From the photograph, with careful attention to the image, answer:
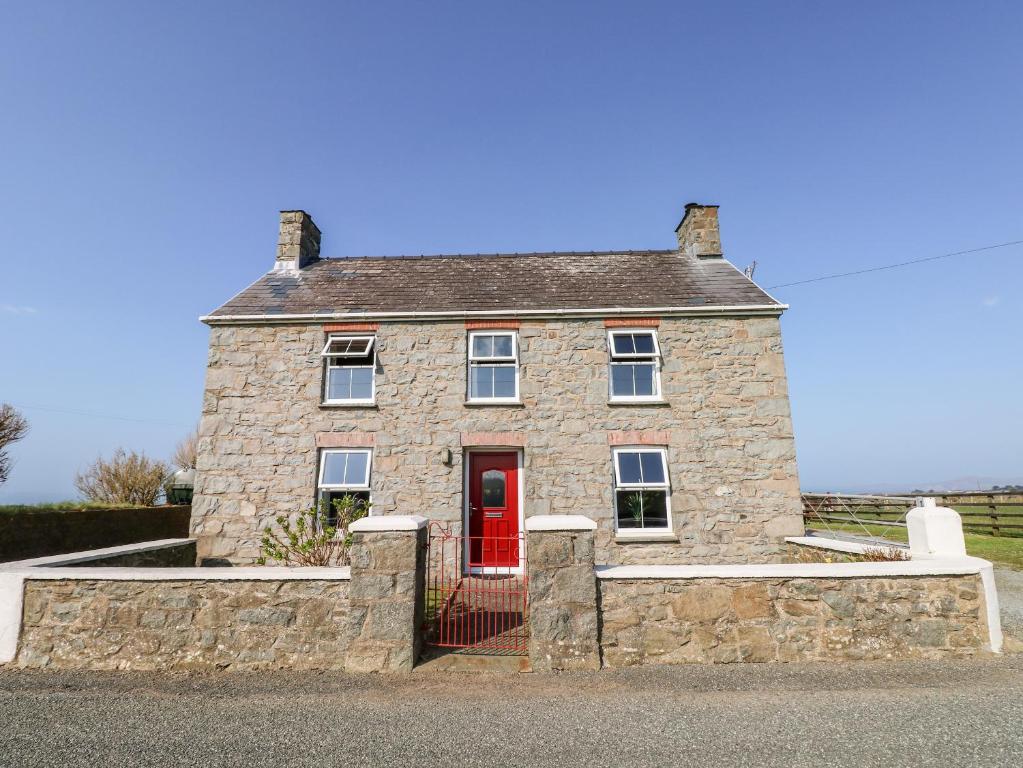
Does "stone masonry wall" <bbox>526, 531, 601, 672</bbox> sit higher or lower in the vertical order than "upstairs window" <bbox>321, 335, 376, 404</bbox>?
lower

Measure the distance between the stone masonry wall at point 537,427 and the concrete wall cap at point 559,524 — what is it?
460 cm

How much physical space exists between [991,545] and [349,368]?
1641 centimetres

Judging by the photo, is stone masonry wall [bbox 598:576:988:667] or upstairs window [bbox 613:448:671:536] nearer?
stone masonry wall [bbox 598:576:988:667]

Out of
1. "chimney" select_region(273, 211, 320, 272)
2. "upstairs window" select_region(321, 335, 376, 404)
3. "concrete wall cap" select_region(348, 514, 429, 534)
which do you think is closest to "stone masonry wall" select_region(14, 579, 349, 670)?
"concrete wall cap" select_region(348, 514, 429, 534)

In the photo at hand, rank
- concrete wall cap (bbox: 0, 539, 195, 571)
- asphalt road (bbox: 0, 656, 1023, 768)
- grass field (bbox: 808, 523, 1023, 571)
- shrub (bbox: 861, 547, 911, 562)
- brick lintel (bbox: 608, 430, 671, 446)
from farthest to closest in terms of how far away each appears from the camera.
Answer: grass field (bbox: 808, 523, 1023, 571) → brick lintel (bbox: 608, 430, 671, 446) → shrub (bbox: 861, 547, 911, 562) → concrete wall cap (bbox: 0, 539, 195, 571) → asphalt road (bbox: 0, 656, 1023, 768)

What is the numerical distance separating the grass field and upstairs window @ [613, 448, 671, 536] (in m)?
6.35

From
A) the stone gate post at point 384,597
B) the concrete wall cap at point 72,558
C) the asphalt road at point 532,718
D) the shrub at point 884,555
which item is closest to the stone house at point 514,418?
the concrete wall cap at point 72,558

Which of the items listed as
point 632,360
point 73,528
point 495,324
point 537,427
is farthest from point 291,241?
point 632,360

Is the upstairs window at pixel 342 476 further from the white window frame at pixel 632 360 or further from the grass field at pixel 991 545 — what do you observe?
the grass field at pixel 991 545

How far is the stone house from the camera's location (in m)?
9.79

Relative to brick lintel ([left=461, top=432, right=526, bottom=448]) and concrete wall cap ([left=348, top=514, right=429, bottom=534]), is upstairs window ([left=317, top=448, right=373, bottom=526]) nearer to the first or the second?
brick lintel ([left=461, top=432, right=526, bottom=448])

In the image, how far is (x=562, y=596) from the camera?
201 inches

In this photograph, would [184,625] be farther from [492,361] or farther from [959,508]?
[959,508]

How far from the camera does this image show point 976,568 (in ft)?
17.5
